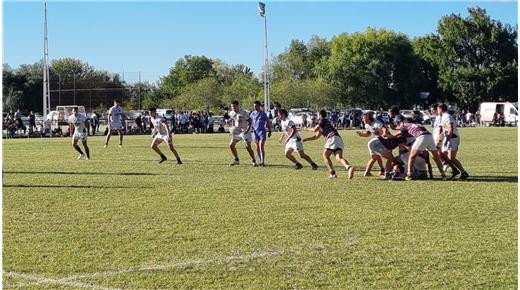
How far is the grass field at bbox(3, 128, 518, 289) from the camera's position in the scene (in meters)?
7.05

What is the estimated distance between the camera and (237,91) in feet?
308

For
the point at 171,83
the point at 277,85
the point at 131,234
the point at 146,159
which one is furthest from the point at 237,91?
the point at 131,234

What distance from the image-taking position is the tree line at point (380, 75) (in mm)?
86062

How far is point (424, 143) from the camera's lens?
1548 cm

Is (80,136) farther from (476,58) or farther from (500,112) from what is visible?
(476,58)

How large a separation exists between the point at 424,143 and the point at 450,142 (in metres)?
0.92

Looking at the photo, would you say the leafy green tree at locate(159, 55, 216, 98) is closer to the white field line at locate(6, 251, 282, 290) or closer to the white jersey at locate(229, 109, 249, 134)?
the white jersey at locate(229, 109, 249, 134)

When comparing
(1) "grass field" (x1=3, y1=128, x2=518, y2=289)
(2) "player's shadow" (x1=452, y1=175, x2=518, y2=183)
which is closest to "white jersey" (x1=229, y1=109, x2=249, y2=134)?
(1) "grass field" (x1=3, y1=128, x2=518, y2=289)

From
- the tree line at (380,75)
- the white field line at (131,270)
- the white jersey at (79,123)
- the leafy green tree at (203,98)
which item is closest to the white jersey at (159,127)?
the white jersey at (79,123)

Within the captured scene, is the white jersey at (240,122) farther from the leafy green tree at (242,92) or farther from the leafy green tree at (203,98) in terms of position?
the leafy green tree at (203,98)

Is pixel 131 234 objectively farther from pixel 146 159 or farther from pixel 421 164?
pixel 146 159

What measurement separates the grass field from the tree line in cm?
6681

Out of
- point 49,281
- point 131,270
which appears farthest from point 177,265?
point 49,281

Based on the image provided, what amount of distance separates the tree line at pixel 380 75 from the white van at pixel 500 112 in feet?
56.6
